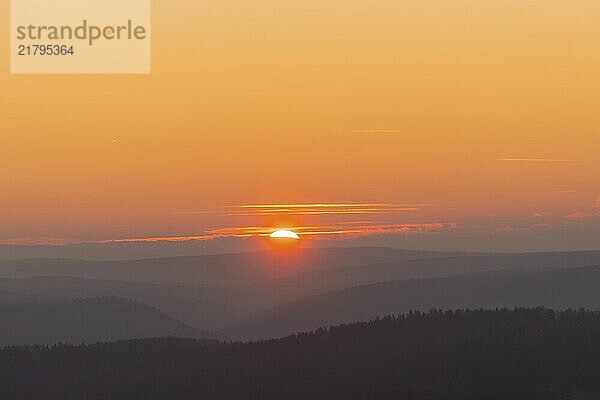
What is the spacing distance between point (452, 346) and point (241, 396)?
118 ft

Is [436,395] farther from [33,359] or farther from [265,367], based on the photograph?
[33,359]

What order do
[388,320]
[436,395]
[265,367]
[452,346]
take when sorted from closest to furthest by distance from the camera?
[436,395] < [452,346] < [265,367] < [388,320]

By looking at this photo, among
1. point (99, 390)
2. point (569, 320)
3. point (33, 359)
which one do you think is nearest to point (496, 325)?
point (569, 320)

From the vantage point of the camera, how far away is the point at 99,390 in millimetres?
179375

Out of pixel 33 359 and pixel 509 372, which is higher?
pixel 33 359

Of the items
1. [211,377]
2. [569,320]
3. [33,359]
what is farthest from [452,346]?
[33,359]

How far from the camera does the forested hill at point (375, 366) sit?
13250 cm

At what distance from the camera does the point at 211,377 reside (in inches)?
6727

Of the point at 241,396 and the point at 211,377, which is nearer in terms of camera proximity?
the point at 241,396

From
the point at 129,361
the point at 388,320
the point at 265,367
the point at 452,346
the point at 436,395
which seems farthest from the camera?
the point at 129,361

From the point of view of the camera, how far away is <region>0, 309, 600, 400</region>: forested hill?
132500 millimetres

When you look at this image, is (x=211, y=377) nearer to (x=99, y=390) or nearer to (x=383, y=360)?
(x=99, y=390)

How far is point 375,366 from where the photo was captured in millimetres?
145500

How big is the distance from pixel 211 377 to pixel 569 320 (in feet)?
200
